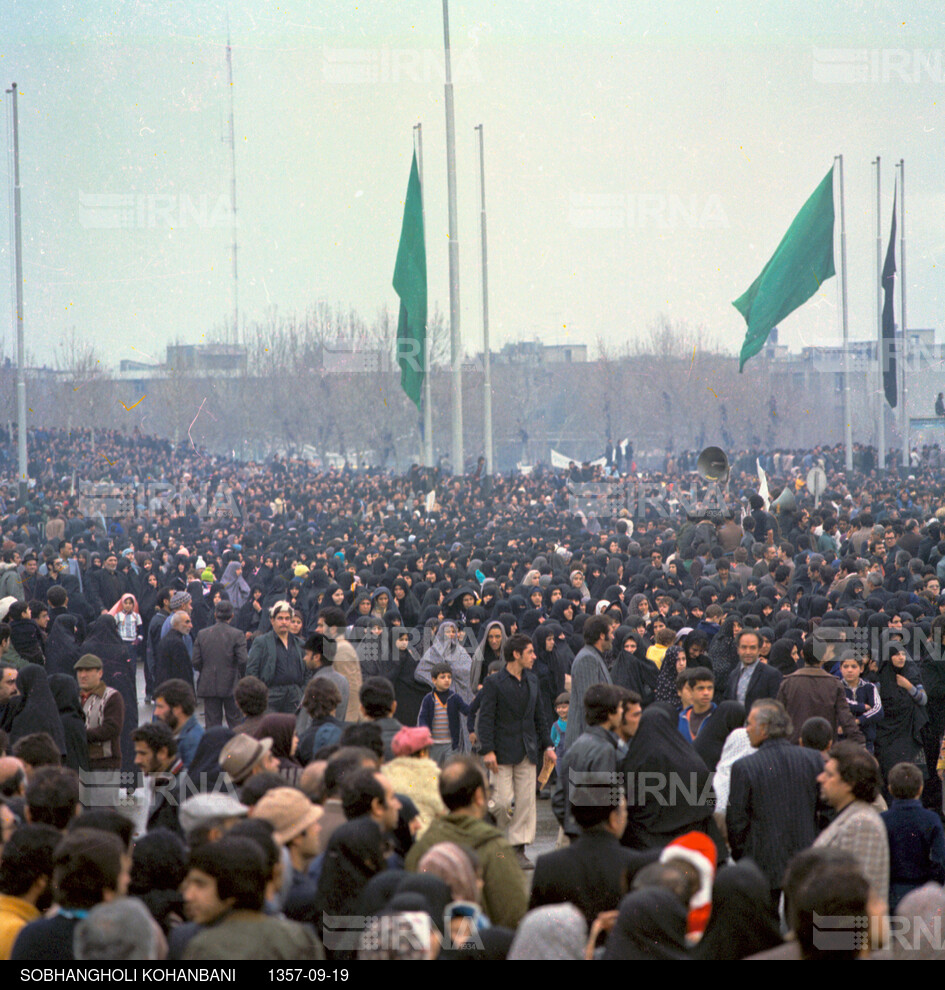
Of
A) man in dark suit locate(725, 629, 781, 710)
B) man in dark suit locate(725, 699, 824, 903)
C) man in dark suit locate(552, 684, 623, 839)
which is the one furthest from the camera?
man in dark suit locate(725, 629, 781, 710)

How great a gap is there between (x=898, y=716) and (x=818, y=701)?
1.11 m

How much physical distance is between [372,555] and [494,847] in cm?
1302

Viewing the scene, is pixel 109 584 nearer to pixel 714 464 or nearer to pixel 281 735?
pixel 281 735

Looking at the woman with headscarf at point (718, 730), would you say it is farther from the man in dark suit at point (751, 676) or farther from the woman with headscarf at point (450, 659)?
the woman with headscarf at point (450, 659)

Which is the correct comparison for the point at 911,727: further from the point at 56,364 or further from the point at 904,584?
the point at 56,364

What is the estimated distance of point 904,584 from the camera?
12875 millimetres

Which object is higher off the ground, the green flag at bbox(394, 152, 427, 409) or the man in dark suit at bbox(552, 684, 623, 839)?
the green flag at bbox(394, 152, 427, 409)

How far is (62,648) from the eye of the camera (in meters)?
10.0

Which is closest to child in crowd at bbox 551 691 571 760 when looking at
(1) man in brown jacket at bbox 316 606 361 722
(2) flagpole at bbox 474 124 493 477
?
(1) man in brown jacket at bbox 316 606 361 722

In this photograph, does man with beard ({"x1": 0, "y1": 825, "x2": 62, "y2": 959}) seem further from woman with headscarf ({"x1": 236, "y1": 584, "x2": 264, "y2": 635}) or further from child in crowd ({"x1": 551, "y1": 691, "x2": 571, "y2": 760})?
woman with headscarf ({"x1": 236, "y1": 584, "x2": 264, "y2": 635})

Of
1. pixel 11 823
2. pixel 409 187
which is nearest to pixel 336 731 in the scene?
pixel 11 823

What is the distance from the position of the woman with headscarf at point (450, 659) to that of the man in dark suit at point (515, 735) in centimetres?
85

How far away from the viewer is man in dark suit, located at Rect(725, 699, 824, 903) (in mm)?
5887

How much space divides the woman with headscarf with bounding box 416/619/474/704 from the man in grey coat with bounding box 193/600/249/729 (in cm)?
152
